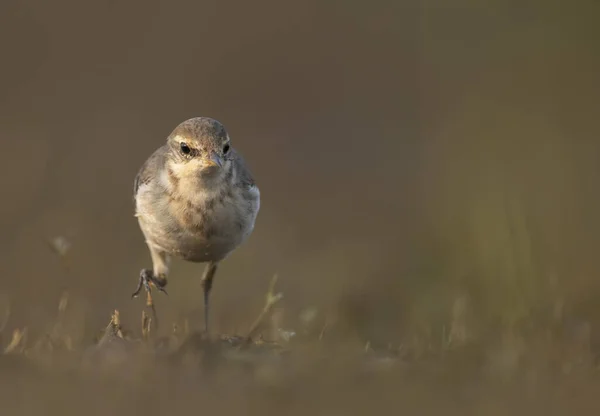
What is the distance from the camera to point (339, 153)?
19312 mm

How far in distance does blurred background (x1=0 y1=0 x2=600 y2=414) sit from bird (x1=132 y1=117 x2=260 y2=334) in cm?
100

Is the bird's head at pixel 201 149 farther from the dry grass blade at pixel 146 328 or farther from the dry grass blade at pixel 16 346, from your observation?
the dry grass blade at pixel 16 346

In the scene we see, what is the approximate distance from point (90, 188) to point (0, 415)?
34.7 feet

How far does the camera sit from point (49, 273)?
40.9 ft

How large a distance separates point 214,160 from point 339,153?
36.7 feet

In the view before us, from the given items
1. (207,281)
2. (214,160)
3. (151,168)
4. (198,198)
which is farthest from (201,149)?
(207,281)

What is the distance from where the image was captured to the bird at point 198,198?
8289 millimetres

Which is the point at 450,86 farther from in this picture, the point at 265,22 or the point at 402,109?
the point at 265,22

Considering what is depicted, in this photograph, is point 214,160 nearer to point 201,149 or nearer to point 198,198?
point 201,149

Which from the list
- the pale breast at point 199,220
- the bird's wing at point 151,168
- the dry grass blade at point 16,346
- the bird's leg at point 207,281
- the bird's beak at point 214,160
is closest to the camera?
the dry grass blade at point 16,346

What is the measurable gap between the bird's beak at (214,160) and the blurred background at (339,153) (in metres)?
1.62

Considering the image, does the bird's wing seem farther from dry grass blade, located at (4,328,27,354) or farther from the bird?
dry grass blade, located at (4,328,27,354)

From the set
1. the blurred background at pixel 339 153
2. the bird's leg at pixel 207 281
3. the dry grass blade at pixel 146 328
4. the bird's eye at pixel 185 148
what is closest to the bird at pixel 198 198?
the bird's eye at pixel 185 148

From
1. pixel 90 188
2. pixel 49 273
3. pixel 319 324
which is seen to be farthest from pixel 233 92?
pixel 319 324
